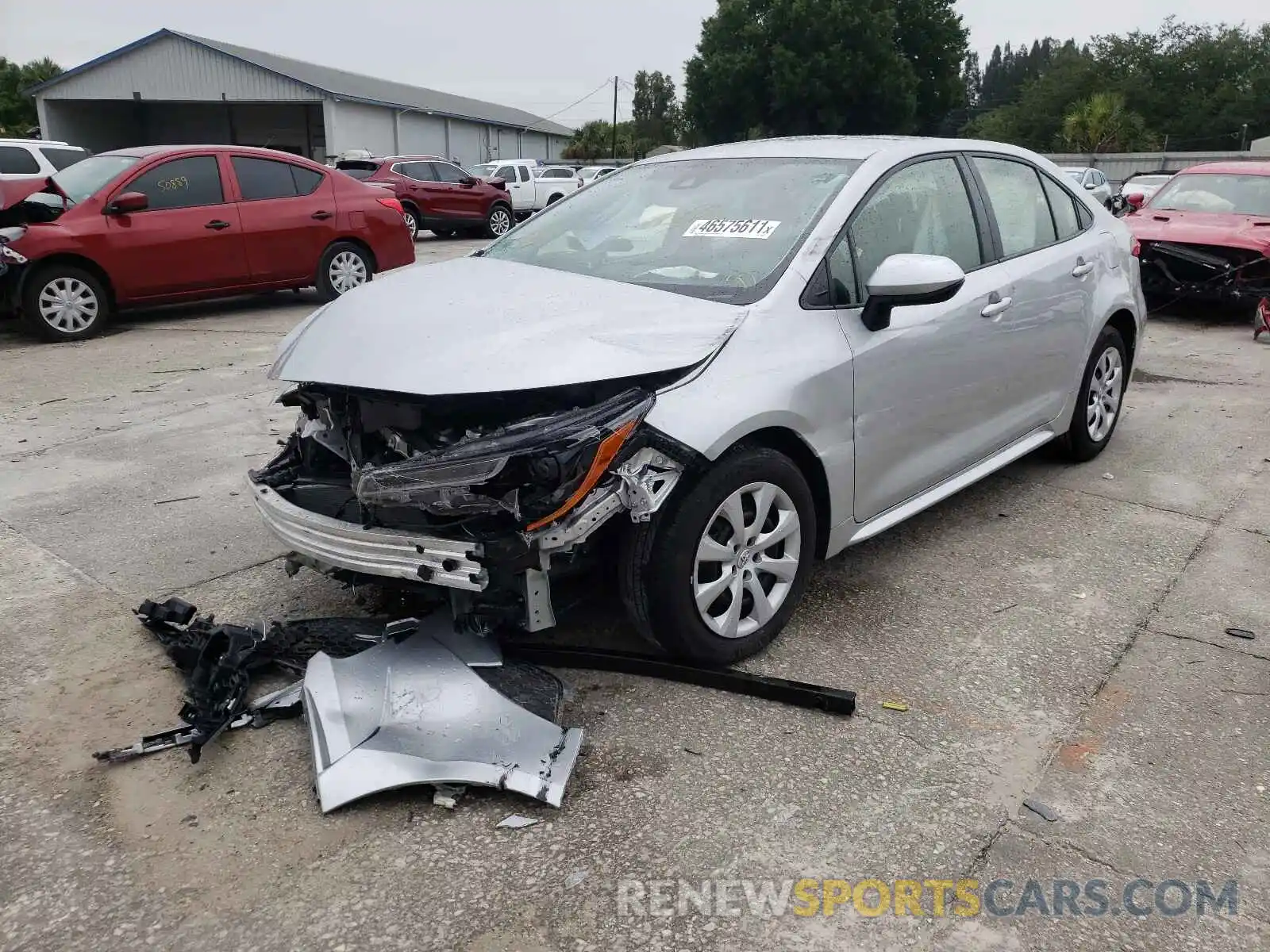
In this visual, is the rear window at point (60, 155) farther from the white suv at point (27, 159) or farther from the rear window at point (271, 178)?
the rear window at point (271, 178)

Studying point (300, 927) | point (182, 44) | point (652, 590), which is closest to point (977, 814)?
point (652, 590)

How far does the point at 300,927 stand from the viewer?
7.22ft

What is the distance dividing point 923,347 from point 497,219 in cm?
1859

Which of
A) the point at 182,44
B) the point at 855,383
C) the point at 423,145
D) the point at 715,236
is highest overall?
the point at 182,44

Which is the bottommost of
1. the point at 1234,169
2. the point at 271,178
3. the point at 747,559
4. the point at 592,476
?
the point at 747,559

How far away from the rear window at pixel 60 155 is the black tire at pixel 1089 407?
13743 mm

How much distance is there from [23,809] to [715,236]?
108 inches

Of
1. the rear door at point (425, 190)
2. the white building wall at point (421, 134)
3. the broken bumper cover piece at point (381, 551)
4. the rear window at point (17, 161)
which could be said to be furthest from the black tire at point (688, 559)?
the white building wall at point (421, 134)

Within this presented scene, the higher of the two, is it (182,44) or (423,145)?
(182,44)

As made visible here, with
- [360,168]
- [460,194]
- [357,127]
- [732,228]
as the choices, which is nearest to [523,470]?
[732,228]

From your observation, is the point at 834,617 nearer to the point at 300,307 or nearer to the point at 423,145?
the point at 300,307

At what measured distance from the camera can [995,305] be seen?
4109 mm

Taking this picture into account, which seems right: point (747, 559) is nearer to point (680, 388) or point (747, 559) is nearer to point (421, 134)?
point (680, 388)

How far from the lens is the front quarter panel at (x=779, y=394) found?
2.93m
